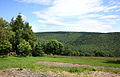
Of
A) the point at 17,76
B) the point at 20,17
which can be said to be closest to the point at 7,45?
the point at 20,17

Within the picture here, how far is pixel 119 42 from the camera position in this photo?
3482 inches

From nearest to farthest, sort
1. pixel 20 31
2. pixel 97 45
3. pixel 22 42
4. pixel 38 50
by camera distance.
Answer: pixel 22 42, pixel 20 31, pixel 38 50, pixel 97 45

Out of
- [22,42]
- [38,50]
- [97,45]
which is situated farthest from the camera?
[97,45]

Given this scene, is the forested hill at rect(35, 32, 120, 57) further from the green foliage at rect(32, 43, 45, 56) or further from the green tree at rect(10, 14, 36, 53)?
the green tree at rect(10, 14, 36, 53)

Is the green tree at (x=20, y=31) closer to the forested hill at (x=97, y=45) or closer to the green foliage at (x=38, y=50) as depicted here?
the green foliage at (x=38, y=50)

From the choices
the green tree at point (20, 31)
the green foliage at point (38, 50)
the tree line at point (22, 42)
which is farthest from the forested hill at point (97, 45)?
the green tree at point (20, 31)

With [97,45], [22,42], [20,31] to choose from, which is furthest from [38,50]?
[97,45]

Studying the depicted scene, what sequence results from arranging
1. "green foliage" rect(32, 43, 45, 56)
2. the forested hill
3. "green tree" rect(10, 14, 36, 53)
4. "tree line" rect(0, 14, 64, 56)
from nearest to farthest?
"tree line" rect(0, 14, 64, 56), "green tree" rect(10, 14, 36, 53), "green foliage" rect(32, 43, 45, 56), the forested hill

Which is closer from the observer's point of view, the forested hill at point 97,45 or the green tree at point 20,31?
the green tree at point 20,31

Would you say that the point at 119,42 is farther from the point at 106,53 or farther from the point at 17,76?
the point at 17,76

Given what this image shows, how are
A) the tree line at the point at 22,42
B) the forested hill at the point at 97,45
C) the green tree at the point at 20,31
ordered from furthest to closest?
the forested hill at the point at 97,45 → the green tree at the point at 20,31 → the tree line at the point at 22,42

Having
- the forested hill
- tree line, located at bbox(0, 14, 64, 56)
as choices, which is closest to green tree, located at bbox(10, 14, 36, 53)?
tree line, located at bbox(0, 14, 64, 56)

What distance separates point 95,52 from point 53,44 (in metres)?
A: 37.4

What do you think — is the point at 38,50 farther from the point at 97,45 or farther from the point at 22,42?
the point at 97,45
